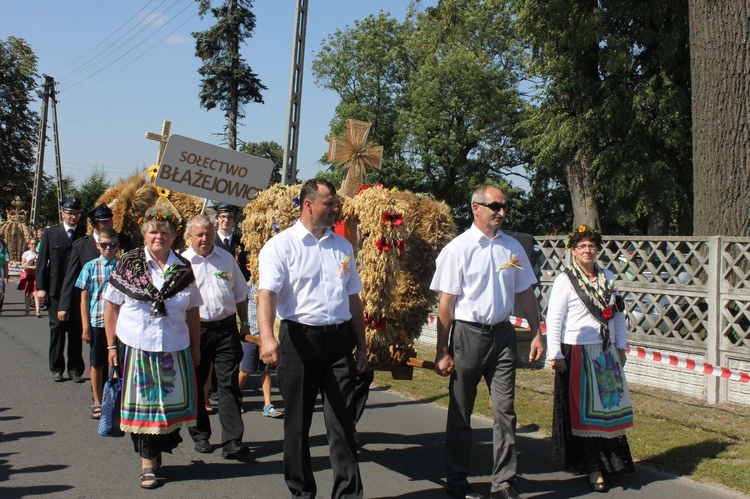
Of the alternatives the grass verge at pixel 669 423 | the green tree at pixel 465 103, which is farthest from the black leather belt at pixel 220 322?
the green tree at pixel 465 103

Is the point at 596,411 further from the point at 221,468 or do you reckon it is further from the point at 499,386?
the point at 221,468

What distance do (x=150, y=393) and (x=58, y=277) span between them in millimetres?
4287

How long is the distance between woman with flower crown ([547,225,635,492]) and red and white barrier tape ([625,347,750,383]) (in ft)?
5.11

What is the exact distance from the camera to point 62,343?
29.8 ft

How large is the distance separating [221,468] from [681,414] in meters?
4.66

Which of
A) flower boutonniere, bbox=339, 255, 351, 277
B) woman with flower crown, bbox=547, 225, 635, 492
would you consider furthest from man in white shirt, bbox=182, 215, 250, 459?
woman with flower crown, bbox=547, 225, 635, 492

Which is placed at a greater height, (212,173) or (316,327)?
(212,173)

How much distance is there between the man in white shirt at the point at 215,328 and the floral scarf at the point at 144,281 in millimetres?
681

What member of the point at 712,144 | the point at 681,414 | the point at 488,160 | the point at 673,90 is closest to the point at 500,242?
the point at 681,414

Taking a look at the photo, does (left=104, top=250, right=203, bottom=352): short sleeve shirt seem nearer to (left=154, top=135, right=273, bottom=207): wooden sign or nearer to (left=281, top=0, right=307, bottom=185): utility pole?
(left=154, top=135, right=273, bottom=207): wooden sign

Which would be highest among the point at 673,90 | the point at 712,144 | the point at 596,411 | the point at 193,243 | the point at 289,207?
the point at 673,90

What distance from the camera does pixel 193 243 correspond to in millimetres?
6145

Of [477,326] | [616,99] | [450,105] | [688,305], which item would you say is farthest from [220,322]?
[450,105]

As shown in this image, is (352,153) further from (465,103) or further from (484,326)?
(465,103)
